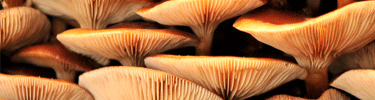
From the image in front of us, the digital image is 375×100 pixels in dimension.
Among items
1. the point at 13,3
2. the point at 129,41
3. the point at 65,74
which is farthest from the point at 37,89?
the point at 13,3

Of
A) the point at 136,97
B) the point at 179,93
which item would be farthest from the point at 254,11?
the point at 136,97

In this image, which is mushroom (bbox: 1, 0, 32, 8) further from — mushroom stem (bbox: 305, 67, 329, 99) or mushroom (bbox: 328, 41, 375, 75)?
mushroom (bbox: 328, 41, 375, 75)

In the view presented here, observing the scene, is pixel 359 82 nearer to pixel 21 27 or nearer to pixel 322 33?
pixel 322 33

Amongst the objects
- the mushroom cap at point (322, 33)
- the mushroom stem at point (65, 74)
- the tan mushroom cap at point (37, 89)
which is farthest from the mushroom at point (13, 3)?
the mushroom cap at point (322, 33)

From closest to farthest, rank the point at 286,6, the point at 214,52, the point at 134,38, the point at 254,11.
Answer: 1. the point at 134,38
2. the point at 254,11
3. the point at 286,6
4. the point at 214,52

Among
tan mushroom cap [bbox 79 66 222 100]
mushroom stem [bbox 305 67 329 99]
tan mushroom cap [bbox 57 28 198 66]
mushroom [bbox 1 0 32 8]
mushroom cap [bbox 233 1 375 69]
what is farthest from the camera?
mushroom [bbox 1 0 32 8]

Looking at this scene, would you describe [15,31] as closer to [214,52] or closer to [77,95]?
[77,95]

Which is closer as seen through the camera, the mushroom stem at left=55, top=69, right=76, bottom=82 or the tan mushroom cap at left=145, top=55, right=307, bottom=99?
the tan mushroom cap at left=145, top=55, right=307, bottom=99

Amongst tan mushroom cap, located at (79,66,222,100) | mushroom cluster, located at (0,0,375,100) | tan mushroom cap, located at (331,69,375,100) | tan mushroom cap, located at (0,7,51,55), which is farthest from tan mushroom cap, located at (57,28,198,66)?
tan mushroom cap, located at (331,69,375,100)
